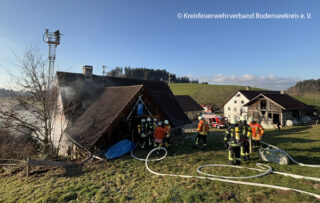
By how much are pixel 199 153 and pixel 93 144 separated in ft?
20.6

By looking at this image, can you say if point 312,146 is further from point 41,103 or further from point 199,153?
point 41,103

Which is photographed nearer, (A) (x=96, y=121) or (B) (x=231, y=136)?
(B) (x=231, y=136)

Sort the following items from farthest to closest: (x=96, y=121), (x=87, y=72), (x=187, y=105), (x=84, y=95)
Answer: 1. (x=187, y=105)
2. (x=87, y=72)
3. (x=84, y=95)
4. (x=96, y=121)

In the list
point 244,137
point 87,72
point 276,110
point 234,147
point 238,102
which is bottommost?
point 234,147

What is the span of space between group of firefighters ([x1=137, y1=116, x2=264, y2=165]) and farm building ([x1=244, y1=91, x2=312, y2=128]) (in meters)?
20.3

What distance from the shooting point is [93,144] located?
29.3 feet

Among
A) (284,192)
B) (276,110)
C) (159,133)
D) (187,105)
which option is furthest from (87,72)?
(276,110)

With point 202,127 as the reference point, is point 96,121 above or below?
above

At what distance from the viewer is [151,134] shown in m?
11.1

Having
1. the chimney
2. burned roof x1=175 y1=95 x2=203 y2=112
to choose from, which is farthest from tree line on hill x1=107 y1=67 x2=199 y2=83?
the chimney

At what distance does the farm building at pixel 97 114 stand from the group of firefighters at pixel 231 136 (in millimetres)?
1079

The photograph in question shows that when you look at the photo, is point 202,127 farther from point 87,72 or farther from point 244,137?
point 87,72

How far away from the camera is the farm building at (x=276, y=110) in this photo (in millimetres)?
27641

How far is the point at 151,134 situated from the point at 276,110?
2702 centimetres
